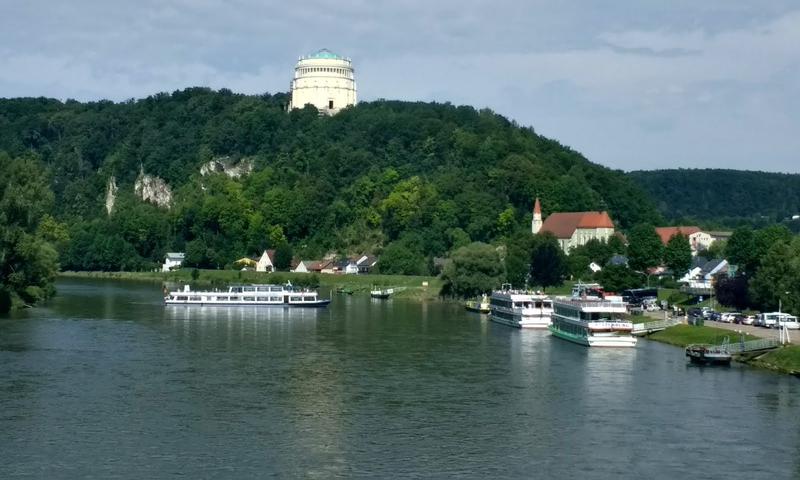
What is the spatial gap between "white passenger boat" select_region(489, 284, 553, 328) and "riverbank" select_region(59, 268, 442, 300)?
23.5 m

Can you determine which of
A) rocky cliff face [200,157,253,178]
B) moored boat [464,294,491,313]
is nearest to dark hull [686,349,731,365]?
moored boat [464,294,491,313]

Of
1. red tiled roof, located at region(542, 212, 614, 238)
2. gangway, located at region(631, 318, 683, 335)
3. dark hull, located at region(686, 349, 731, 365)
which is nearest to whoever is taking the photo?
dark hull, located at region(686, 349, 731, 365)

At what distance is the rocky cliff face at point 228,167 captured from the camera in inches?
6398

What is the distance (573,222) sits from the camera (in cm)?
12938

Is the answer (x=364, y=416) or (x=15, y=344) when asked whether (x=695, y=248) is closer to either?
(x=15, y=344)

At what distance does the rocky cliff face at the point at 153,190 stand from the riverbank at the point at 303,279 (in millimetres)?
24805

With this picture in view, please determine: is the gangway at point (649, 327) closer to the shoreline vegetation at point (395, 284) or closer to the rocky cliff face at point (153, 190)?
the shoreline vegetation at point (395, 284)

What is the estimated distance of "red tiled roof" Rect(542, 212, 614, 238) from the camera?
128 m

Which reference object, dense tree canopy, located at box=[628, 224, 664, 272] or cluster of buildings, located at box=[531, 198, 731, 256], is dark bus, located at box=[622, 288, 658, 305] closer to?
dense tree canopy, located at box=[628, 224, 664, 272]

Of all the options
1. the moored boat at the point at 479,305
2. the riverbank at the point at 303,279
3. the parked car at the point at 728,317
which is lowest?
the parked car at the point at 728,317

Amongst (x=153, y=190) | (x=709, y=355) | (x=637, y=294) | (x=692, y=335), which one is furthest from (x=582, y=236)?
(x=709, y=355)

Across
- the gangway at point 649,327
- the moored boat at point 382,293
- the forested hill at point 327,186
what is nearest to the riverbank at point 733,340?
Result: the gangway at point 649,327

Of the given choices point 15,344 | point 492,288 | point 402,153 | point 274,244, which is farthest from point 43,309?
point 402,153

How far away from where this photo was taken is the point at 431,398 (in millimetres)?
44562
